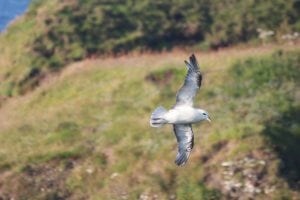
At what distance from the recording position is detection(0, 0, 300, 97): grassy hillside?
49.7 m

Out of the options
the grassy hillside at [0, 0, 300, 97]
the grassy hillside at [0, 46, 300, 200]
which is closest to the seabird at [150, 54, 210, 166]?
the grassy hillside at [0, 46, 300, 200]

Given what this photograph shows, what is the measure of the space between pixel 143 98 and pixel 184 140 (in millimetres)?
15973

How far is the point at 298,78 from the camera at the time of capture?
42250mm

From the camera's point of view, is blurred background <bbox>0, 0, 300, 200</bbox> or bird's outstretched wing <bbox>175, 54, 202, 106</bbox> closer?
bird's outstretched wing <bbox>175, 54, 202, 106</bbox>

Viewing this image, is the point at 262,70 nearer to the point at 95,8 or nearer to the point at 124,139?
the point at 124,139

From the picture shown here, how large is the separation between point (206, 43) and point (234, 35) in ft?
6.73

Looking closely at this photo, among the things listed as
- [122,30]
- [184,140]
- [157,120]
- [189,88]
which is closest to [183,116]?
[157,120]

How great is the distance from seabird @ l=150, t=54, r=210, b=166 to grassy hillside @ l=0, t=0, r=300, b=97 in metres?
23.7

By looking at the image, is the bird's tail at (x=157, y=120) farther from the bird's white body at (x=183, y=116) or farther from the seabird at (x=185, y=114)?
the bird's white body at (x=183, y=116)

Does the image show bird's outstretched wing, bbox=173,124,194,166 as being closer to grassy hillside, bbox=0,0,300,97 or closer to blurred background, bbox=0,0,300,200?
blurred background, bbox=0,0,300,200

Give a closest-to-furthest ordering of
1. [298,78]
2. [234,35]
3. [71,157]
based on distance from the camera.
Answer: [71,157] < [298,78] < [234,35]

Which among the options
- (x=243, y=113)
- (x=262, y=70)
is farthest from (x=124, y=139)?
(x=262, y=70)

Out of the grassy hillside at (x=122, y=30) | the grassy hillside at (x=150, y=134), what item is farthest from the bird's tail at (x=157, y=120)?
the grassy hillside at (x=122, y=30)

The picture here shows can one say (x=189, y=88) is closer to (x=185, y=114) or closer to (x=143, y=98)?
(x=185, y=114)
